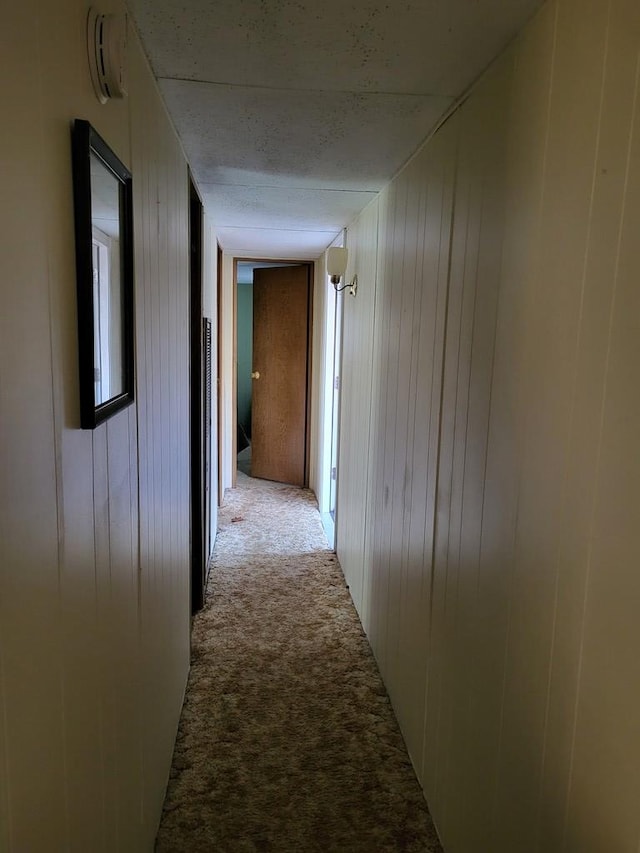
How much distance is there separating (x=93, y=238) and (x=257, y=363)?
4892mm

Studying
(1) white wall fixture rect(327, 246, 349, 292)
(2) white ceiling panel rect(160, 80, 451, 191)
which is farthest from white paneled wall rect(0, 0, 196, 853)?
(1) white wall fixture rect(327, 246, 349, 292)

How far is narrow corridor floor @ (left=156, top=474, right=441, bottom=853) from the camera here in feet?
5.79

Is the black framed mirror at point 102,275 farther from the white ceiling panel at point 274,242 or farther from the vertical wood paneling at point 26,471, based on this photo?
the white ceiling panel at point 274,242

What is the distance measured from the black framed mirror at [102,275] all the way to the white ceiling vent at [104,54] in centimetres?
10

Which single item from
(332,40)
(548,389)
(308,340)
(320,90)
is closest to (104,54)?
(332,40)

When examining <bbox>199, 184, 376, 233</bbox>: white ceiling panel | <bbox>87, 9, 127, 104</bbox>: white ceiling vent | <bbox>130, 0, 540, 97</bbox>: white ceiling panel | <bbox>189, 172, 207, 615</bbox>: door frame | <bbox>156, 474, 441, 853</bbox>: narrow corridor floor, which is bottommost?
<bbox>156, 474, 441, 853</bbox>: narrow corridor floor

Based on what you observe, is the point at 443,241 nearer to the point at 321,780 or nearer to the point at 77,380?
the point at 77,380

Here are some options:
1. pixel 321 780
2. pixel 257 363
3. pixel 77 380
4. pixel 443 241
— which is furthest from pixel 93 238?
pixel 257 363

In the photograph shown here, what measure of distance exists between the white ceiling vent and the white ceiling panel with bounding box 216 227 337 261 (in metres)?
2.98

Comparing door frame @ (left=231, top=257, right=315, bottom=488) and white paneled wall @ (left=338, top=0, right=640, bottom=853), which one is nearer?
white paneled wall @ (left=338, top=0, right=640, bottom=853)

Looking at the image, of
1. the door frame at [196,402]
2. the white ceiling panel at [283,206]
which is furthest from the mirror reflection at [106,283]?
the white ceiling panel at [283,206]

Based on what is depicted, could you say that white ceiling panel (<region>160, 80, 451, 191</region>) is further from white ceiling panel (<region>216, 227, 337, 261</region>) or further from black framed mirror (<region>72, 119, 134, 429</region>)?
white ceiling panel (<region>216, 227, 337, 261</region>)

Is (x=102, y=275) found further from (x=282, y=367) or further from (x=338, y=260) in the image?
(x=282, y=367)

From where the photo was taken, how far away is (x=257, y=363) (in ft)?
19.1
